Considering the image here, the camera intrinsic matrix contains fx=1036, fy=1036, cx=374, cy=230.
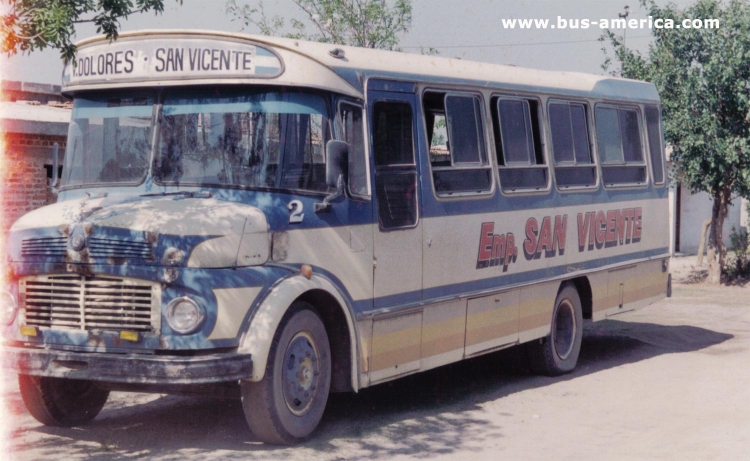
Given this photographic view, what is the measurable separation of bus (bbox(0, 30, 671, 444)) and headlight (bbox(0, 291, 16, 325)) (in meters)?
0.01

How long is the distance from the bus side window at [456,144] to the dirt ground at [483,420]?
1.99 meters

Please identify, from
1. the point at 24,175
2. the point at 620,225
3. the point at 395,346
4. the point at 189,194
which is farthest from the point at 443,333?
the point at 24,175

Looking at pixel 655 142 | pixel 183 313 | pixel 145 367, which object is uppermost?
pixel 655 142

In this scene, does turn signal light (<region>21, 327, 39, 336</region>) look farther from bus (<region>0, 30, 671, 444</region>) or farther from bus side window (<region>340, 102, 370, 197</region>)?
bus side window (<region>340, 102, 370, 197</region>)

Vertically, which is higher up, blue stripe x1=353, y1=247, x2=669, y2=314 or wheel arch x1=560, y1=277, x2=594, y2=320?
blue stripe x1=353, y1=247, x2=669, y2=314

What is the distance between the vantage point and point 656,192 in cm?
1323

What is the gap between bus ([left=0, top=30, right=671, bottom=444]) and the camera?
687cm

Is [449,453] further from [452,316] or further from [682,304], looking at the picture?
[682,304]

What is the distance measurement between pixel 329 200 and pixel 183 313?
1.48 metres

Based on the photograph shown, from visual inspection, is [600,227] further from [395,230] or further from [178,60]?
[178,60]

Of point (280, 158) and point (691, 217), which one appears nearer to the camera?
point (280, 158)

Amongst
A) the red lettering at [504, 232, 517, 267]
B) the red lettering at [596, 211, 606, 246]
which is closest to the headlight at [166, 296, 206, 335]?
the red lettering at [504, 232, 517, 267]

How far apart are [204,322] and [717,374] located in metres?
6.32

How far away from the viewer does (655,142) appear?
1330cm
